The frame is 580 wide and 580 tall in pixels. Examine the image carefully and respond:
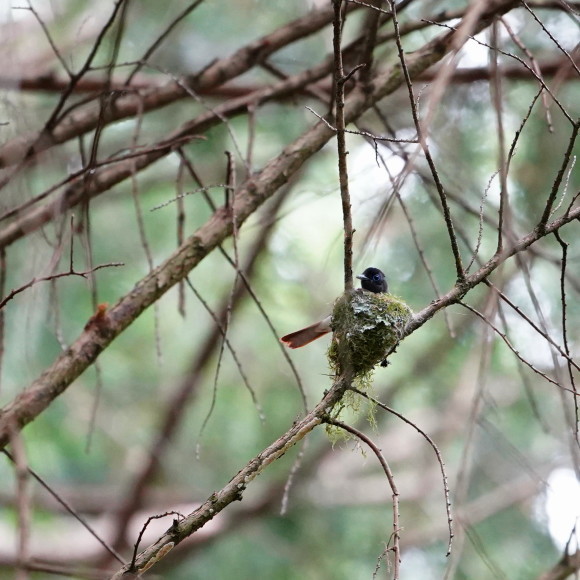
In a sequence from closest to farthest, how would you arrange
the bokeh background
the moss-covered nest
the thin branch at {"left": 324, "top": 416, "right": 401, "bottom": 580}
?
the thin branch at {"left": 324, "top": 416, "right": 401, "bottom": 580} → the moss-covered nest → the bokeh background

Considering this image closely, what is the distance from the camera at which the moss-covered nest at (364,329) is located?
2.57 m

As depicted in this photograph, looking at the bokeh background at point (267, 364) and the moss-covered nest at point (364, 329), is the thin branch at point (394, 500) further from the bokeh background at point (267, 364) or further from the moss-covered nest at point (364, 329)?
the bokeh background at point (267, 364)

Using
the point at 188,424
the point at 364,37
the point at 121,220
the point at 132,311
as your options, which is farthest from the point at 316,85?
the point at 188,424

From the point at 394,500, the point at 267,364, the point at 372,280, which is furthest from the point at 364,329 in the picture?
the point at 267,364

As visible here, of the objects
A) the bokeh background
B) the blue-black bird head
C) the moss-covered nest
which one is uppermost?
the bokeh background

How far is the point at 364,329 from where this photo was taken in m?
2.83

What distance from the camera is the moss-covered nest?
2566mm

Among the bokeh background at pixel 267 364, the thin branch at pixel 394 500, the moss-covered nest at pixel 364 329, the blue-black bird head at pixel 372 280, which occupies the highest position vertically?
the bokeh background at pixel 267 364

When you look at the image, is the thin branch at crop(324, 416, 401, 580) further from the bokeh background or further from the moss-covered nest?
the bokeh background

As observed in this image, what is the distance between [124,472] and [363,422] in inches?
89.5

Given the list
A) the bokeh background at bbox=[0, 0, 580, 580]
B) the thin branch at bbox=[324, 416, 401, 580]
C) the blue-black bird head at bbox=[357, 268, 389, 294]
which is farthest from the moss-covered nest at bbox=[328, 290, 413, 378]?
the bokeh background at bbox=[0, 0, 580, 580]

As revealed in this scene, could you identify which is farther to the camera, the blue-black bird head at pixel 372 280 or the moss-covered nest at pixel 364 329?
the blue-black bird head at pixel 372 280

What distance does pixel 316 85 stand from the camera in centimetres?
445

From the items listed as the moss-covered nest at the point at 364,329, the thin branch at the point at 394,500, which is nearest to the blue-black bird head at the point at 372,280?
the moss-covered nest at the point at 364,329
